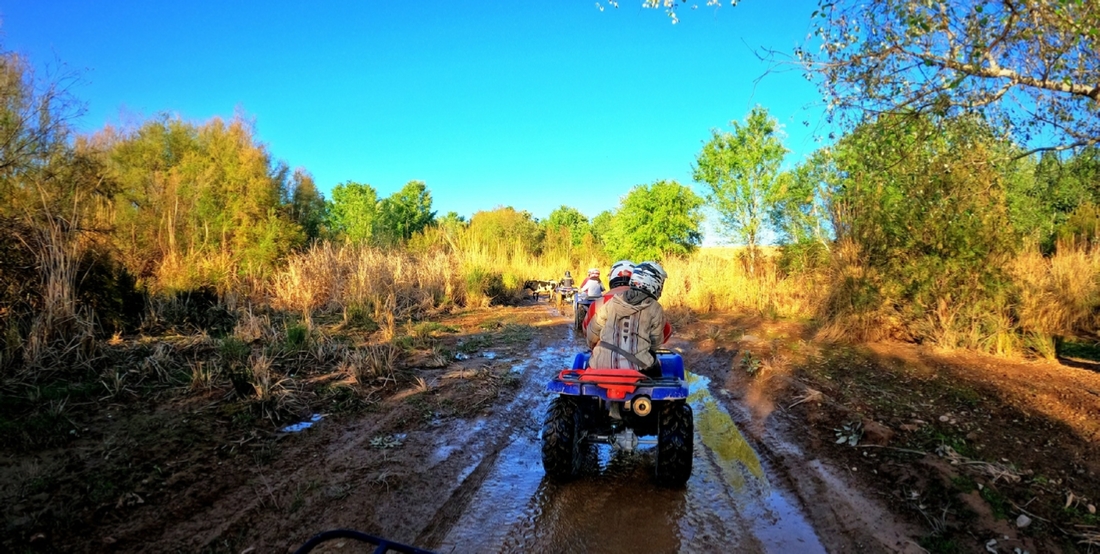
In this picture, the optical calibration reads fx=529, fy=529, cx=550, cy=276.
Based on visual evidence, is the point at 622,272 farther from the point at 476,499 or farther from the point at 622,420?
the point at 476,499

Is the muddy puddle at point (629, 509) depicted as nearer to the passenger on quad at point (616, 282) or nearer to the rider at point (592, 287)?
the passenger on quad at point (616, 282)

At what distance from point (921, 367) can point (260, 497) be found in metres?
7.74

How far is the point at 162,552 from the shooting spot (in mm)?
3057

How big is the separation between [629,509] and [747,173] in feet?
63.3

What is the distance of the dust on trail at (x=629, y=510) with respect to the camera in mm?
3525

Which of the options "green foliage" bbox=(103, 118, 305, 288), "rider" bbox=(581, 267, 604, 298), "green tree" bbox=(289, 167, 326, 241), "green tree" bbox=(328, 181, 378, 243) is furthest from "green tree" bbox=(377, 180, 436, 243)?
"rider" bbox=(581, 267, 604, 298)

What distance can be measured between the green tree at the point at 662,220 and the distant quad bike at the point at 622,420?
20.0 meters

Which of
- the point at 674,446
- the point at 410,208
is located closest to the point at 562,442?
the point at 674,446

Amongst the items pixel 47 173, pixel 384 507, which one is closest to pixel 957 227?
pixel 384 507

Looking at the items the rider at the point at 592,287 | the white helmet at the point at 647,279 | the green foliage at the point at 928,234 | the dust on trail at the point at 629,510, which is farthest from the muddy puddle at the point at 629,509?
the rider at the point at 592,287

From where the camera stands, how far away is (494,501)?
409 centimetres

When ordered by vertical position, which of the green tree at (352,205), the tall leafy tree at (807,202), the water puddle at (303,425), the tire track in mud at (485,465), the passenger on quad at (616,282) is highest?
the green tree at (352,205)

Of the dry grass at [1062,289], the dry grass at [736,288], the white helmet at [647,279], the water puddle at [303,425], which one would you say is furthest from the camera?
the dry grass at [736,288]

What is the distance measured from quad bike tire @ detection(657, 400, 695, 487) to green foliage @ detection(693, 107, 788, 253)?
688 inches
